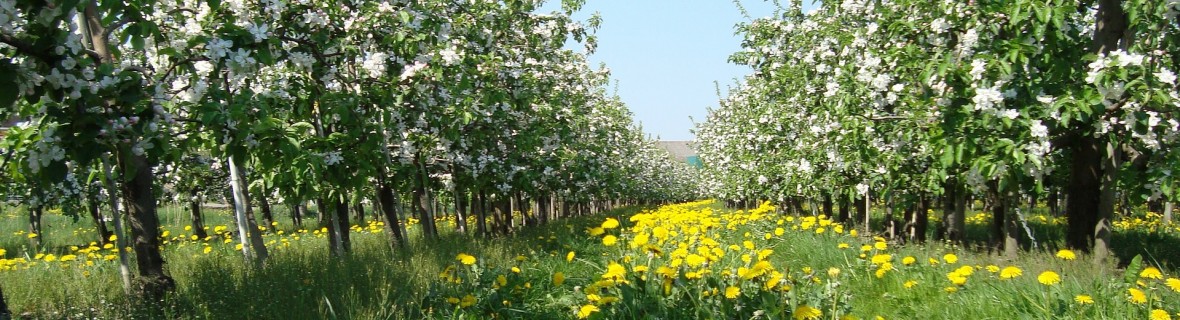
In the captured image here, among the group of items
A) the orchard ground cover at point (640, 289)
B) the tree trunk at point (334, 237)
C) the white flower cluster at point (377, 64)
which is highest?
the white flower cluster at point (377, 64)

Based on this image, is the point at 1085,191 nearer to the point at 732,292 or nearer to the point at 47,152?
the point at 732,292

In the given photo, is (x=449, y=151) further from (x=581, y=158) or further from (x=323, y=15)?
(x=581, y=158)

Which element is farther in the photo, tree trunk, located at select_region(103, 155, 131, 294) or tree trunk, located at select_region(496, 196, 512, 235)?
tree trunk, located at select_region(496, 196, 512, 235)

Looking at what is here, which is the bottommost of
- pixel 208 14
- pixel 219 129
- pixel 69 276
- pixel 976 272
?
pixel 976 272

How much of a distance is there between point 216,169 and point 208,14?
239 inches

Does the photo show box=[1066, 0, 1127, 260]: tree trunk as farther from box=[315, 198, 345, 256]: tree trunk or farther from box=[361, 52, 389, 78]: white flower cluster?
box=[315, 198, 345, 256]: tree trunk

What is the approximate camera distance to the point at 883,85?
7379 millimetres

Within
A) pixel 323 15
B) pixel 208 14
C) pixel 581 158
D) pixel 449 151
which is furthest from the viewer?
pixel 581 158

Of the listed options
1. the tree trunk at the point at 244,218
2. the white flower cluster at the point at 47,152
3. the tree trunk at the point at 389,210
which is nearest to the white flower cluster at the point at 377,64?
the tree trunk at the point at 244,218

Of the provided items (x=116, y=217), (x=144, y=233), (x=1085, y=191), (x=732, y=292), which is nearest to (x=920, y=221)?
(x=1085, y=191)

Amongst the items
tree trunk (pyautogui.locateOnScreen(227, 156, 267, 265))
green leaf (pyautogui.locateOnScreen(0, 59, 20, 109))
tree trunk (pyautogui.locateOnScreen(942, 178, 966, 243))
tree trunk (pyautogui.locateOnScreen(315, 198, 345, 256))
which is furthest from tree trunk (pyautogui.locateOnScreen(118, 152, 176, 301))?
tree trunk (pyautogui.locateOnScreen(942, 178, 966, 243))

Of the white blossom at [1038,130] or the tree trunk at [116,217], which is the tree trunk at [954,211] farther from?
the tree trunk at [116,217]

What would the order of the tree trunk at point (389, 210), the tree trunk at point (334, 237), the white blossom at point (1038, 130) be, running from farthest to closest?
the tree trunk at point (389, 210)
the tree trunk at point (334, 237)
the white blossom at point (1038, 130)

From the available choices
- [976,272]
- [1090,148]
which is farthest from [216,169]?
[1090,148]
